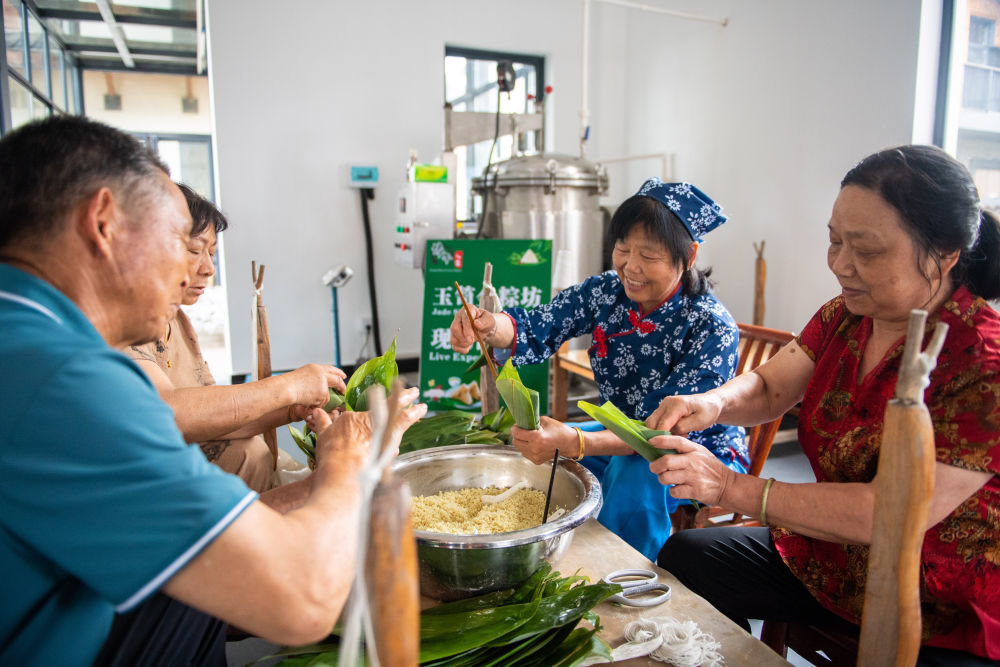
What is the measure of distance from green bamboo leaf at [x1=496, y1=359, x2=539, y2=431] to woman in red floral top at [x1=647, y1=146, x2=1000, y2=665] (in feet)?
0.97

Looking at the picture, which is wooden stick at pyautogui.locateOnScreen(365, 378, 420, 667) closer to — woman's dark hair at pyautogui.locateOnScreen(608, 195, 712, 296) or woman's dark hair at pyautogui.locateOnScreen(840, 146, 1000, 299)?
woman's dark hair at pyautogui.locateOnScreen(840, 146, 1000, 299)

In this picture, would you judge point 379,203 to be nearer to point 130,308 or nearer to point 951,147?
point 951,147

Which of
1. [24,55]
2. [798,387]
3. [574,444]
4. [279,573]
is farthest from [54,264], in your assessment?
[24,55]

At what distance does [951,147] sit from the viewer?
3719mm

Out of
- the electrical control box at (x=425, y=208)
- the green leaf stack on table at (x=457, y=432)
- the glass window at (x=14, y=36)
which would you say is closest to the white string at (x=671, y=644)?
the green leaf stack on table at (x=457, y=432)

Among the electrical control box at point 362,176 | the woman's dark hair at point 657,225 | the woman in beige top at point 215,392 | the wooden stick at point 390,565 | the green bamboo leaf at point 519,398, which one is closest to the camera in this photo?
the wooden stick at point 390,565

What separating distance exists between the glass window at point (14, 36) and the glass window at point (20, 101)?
0.07 m

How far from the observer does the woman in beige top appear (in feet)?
5.23

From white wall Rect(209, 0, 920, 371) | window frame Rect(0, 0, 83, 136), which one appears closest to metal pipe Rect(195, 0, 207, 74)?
white wall Rect(209, 0, 920, 371)

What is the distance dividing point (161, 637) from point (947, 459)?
4.32 feet

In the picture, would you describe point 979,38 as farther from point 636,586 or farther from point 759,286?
point 636,586

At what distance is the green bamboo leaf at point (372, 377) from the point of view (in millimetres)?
1749

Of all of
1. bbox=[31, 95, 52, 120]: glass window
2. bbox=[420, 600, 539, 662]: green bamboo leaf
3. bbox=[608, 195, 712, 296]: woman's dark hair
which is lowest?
bbox=[420, 600, 539, 662]: green bamboo leaf

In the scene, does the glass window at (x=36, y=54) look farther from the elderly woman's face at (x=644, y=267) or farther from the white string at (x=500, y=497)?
the white string at (x=500, y=497)
